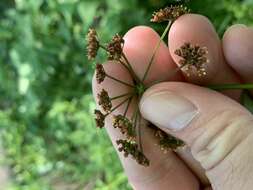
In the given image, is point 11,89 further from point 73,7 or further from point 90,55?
point 90,55

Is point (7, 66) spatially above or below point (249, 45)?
above

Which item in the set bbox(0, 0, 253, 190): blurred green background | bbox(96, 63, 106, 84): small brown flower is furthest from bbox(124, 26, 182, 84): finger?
bbox(0, 0, 253, 190): blurred green background

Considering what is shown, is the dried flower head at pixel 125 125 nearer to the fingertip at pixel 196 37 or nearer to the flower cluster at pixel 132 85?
the flower cluster at pixel 132 85

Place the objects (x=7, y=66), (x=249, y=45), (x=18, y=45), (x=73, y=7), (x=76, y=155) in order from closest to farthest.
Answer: (x=249, y=45) → (x=73, y=7) → (x=18, y=45) → (x=7, y=66) → (x=76, y=155)

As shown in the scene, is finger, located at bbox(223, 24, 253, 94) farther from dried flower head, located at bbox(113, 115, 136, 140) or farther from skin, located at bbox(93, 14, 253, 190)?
dried flower head, located at bbox(113, 115, 136, 140)

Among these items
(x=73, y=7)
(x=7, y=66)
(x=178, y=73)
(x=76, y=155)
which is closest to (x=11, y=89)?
(x=7, y=66)

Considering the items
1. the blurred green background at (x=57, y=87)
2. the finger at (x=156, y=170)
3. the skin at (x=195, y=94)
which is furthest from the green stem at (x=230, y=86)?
the blurred green background at (x=57, y=87)
